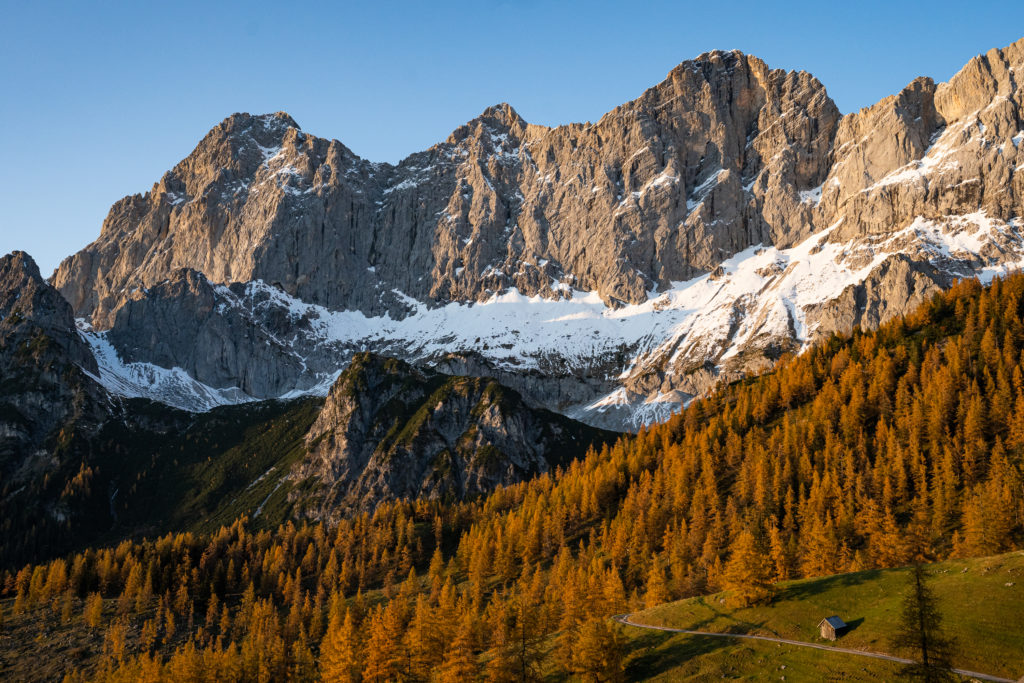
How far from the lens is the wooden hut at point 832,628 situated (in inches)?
2785

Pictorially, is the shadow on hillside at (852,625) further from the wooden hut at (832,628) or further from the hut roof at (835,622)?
the hut roof at (835,622)

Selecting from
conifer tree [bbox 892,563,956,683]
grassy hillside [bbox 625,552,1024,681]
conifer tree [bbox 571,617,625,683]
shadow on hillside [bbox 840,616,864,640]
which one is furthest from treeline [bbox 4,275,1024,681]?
conifer tree [bbox 892,563,956,683]

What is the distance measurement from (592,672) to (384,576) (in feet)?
371

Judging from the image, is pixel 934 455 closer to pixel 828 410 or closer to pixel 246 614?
pixel 828 410

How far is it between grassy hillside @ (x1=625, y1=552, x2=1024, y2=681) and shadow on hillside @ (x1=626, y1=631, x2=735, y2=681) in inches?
4.3

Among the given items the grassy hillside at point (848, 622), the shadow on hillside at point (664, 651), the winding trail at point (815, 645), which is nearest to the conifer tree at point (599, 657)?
the shadow on hillside at point (664, 651)

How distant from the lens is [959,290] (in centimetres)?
19288

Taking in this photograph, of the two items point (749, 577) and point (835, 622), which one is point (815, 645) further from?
point (749, 577)

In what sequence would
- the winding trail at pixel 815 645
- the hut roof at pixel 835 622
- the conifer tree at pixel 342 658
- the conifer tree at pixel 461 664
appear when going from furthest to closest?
the conifer tree at pixel 342 658
the conifer tree at pixel 461 664
the hut roof at pixel 835 622
the winding trail at pixel 815 645

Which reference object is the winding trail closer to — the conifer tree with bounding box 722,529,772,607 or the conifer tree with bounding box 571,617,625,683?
the conifer tree with bounding box 722,529,772,607

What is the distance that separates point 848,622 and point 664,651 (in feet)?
59.4

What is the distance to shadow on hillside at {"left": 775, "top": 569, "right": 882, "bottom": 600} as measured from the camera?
8031 centimetres

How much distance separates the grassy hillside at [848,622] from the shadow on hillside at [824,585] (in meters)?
0.10

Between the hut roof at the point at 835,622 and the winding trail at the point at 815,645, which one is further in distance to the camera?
the hut roof at the point at 835,622
